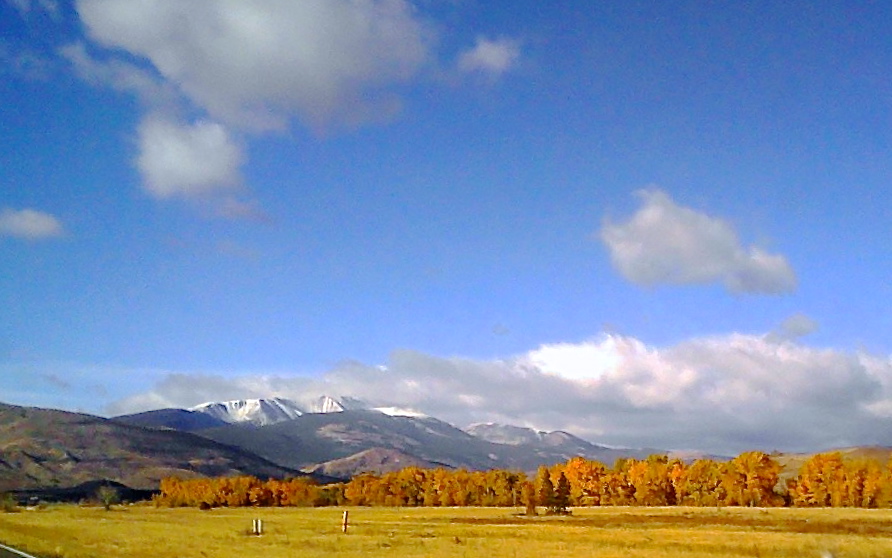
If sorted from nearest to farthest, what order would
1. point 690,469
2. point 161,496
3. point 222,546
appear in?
point 222,546 → point 690,469 → point 161,496

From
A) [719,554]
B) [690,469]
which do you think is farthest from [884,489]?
→ [719,554]

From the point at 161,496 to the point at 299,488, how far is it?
107 feet

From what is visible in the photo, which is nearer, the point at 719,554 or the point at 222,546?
the point at 719,554

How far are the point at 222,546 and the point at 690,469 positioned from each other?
139300mm

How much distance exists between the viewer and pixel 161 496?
7820 inches

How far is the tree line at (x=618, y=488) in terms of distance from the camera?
152 meters

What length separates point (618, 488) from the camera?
180 m

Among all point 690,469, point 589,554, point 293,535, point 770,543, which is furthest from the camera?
point 690,469

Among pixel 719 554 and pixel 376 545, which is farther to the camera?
pixel 376 545

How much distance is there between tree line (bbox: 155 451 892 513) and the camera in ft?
500

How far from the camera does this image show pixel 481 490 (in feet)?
612

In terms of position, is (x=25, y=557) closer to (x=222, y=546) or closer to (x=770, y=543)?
(x=222, y=546)

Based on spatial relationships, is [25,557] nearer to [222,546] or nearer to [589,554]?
[222,546]

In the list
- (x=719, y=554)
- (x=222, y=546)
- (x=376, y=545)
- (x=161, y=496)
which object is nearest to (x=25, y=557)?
(x=222, y=546)
